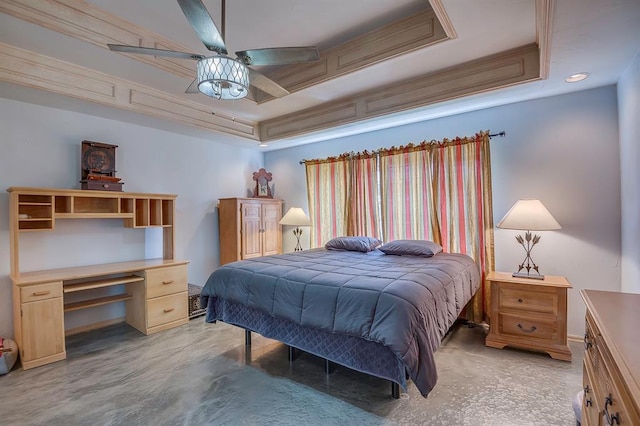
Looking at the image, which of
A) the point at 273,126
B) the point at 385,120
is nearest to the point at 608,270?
the point at 385,120

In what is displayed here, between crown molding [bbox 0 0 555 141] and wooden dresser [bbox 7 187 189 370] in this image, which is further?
wooden dresser [bbox 7 187 189 370]

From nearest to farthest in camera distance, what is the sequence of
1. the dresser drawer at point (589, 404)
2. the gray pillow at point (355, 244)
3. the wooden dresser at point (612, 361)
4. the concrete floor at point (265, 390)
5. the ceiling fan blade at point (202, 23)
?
1. the wooden dresser at point (612, 361)
2. the dresser drawer at point (589, 404)
3. the ceiling fan blade at point (202, 23)
4. the concrete floor at point (265, 390)
5. the gray pillow at point (355, 244)

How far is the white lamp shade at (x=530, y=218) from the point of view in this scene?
2787mm

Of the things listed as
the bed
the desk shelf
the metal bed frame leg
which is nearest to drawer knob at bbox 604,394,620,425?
the bed

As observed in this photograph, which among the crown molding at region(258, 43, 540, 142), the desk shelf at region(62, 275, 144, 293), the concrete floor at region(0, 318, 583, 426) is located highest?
the crown molding at region(258, 43, 540, 142)

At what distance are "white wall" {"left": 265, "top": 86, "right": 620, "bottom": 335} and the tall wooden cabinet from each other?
306cm

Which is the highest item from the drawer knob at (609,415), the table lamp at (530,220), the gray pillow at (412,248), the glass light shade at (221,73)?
the glass light shade at (221,73)

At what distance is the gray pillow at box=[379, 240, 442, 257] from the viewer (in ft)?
10.7

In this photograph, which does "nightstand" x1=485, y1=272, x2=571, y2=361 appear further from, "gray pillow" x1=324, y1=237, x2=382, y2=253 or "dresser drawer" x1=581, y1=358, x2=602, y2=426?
"dresser drawer" x1=581, y1=358, x2=602, y2=426

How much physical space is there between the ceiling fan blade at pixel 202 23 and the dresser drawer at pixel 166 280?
262 centimetres

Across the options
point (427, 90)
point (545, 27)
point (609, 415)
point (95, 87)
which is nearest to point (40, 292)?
point (95, 87)

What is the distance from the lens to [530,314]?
276 centimetres

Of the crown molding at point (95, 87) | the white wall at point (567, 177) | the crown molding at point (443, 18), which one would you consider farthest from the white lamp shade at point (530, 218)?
the crown molding at point (95, 87)

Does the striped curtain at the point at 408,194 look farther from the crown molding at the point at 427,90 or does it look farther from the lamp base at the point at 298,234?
the lamp base at the point at 298,234
